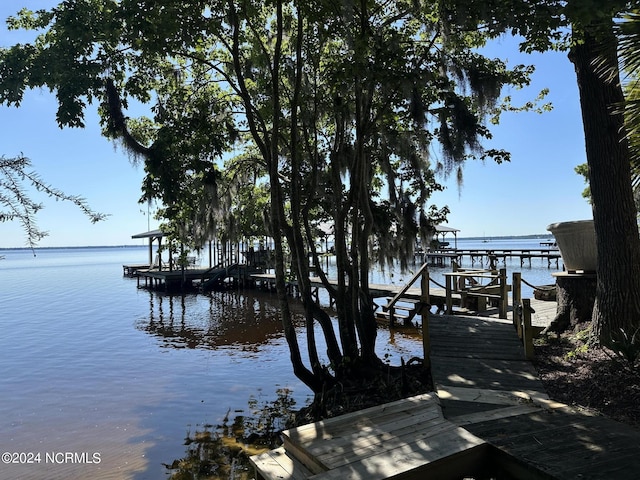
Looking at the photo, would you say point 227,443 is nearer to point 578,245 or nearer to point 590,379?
point 590,379

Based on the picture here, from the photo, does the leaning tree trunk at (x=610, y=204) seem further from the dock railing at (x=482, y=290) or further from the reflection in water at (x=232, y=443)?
the reflection in water at (x=232, y=443)

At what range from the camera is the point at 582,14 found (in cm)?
337

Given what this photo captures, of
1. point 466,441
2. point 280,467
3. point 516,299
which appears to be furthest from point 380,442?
point 516,299

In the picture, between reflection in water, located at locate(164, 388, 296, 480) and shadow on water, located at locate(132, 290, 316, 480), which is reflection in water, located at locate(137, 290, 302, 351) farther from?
reflection in water, located at locate(164, 388, 296, 480)

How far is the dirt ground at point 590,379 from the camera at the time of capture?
465cm

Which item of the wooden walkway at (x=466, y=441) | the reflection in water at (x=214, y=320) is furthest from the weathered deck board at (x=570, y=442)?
the reflection in water at (x=214, y=320)

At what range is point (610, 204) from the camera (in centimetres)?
647

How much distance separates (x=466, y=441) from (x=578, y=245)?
18.0 ft

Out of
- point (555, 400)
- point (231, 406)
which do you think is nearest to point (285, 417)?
point (231, 406)

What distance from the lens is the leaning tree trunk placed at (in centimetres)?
626

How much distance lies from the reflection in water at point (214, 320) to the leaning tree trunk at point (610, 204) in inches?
400

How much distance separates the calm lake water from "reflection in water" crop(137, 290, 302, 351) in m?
0.07

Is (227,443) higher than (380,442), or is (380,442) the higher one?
(380,442)

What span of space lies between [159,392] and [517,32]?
9452mm
